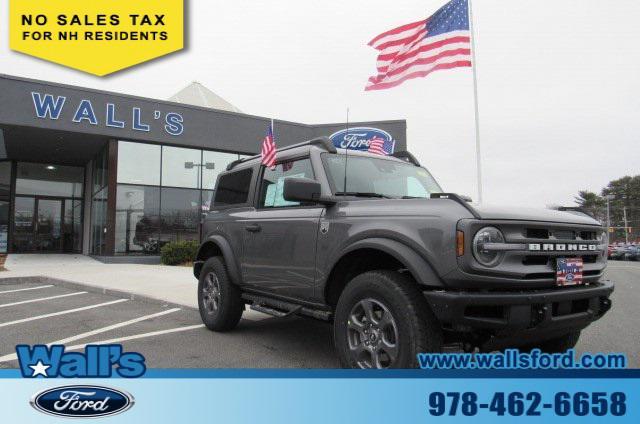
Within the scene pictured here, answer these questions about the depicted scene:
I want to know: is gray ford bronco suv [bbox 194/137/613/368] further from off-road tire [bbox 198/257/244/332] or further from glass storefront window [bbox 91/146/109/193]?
glass storefront window [bbox 91/146/109/193]

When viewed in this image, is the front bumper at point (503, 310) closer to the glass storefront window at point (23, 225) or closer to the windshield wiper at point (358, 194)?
the windshield wiper at point (358, 194)

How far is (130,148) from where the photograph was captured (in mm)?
17016

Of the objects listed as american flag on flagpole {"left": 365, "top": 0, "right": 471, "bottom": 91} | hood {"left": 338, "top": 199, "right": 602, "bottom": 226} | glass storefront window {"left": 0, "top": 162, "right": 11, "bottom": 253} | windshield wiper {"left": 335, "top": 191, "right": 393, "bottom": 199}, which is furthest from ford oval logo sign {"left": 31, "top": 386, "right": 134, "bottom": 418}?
glass storefront window {"left": 0, "top": 162, "right": 11, "bottom": 253}

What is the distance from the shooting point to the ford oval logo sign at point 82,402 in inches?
98.8

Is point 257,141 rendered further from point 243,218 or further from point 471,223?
point 471,223

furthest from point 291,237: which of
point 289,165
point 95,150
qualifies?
point 95,150

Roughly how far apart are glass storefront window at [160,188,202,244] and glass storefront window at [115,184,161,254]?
25 centimetres

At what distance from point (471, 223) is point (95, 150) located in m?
19.4

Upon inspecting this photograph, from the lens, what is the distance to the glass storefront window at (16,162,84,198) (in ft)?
72.6

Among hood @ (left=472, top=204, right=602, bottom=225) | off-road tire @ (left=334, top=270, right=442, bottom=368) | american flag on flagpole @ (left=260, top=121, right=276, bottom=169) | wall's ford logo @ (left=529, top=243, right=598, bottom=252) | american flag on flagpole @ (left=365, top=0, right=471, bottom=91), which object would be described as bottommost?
off-road tire @ (left=334, top=270, right=442, bottom=368)

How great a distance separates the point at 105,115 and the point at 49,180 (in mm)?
8796

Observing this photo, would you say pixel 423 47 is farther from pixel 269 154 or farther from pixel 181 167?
pixel 181 167

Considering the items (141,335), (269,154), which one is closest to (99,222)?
(141,335)

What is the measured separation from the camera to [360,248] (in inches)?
137
